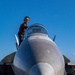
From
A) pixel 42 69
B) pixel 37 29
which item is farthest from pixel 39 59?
pixel 37 29

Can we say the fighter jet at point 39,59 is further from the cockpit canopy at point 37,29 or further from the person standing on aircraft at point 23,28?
the person standing on aircraft at point 23,28

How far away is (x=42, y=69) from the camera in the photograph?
616 centimetres

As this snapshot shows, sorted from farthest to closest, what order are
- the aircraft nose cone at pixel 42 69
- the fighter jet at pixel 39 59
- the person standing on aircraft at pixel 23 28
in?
the person standing on aircraft at pixel 23 28, the fighter jet at pixel 39 59, the aircraft nose cone at pixel 42 69

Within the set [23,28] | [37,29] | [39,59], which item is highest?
[39,59]

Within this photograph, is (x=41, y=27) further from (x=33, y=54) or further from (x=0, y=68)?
(x=33, y=54)

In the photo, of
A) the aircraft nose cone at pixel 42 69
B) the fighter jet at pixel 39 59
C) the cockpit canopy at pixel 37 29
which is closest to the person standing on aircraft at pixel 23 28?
the cockpit canopy at pixel 37 29

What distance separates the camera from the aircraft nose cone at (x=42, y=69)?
611 cm

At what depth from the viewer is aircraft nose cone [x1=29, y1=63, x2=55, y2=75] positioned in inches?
240

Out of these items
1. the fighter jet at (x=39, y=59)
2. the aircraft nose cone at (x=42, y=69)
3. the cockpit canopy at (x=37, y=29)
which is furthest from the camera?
the cockpit canopy at (x=37, y=29)

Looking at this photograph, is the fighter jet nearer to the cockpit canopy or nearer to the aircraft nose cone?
the aircraft nose cone

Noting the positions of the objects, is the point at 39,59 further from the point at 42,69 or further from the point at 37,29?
the point at 37,29

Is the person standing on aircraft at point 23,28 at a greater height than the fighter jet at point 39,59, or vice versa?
the fighter jet at point 39,59

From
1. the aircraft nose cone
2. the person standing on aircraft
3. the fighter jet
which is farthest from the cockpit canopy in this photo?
the aircraft nose cone

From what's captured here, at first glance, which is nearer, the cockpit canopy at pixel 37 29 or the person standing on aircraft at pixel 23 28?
the cockpit canopy at pixel 37 29
